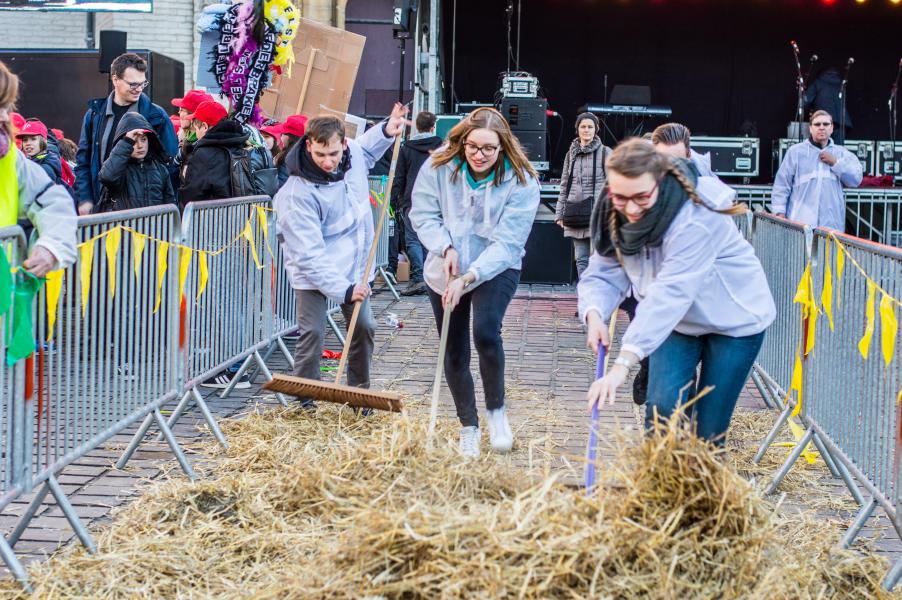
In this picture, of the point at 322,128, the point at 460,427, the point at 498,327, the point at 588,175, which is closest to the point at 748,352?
the point at 498,327

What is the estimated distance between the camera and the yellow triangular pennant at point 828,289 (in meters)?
5.26

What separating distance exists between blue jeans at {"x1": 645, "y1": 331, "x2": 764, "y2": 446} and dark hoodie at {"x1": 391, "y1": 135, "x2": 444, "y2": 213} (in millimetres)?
8319

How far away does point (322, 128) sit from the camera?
6.25 metres

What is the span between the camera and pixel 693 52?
792 inches

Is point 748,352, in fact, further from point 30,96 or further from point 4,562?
point 30,96

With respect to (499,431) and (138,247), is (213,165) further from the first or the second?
(499,431)

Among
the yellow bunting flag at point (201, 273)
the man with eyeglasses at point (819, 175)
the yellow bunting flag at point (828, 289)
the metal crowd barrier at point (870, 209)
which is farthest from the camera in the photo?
the metal crowd barrier at point (870, 209)

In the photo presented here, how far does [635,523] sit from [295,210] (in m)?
3.53

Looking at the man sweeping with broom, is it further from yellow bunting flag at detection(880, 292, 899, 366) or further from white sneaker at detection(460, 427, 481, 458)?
yellow bunting flag at detection(880, 292, 899, 366)

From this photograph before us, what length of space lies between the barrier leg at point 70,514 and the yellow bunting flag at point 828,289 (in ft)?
11.1

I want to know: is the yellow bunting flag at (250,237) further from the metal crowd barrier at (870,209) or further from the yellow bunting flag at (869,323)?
the metal crowd barrier at (870,209)

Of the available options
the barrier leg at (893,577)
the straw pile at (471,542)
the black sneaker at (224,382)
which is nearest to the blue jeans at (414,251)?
the black sneaker at (224,382)

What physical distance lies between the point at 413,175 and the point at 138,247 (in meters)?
Result: 7.42

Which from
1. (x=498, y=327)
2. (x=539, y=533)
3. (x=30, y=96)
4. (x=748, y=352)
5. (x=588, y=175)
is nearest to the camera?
(x=539, y=533)
